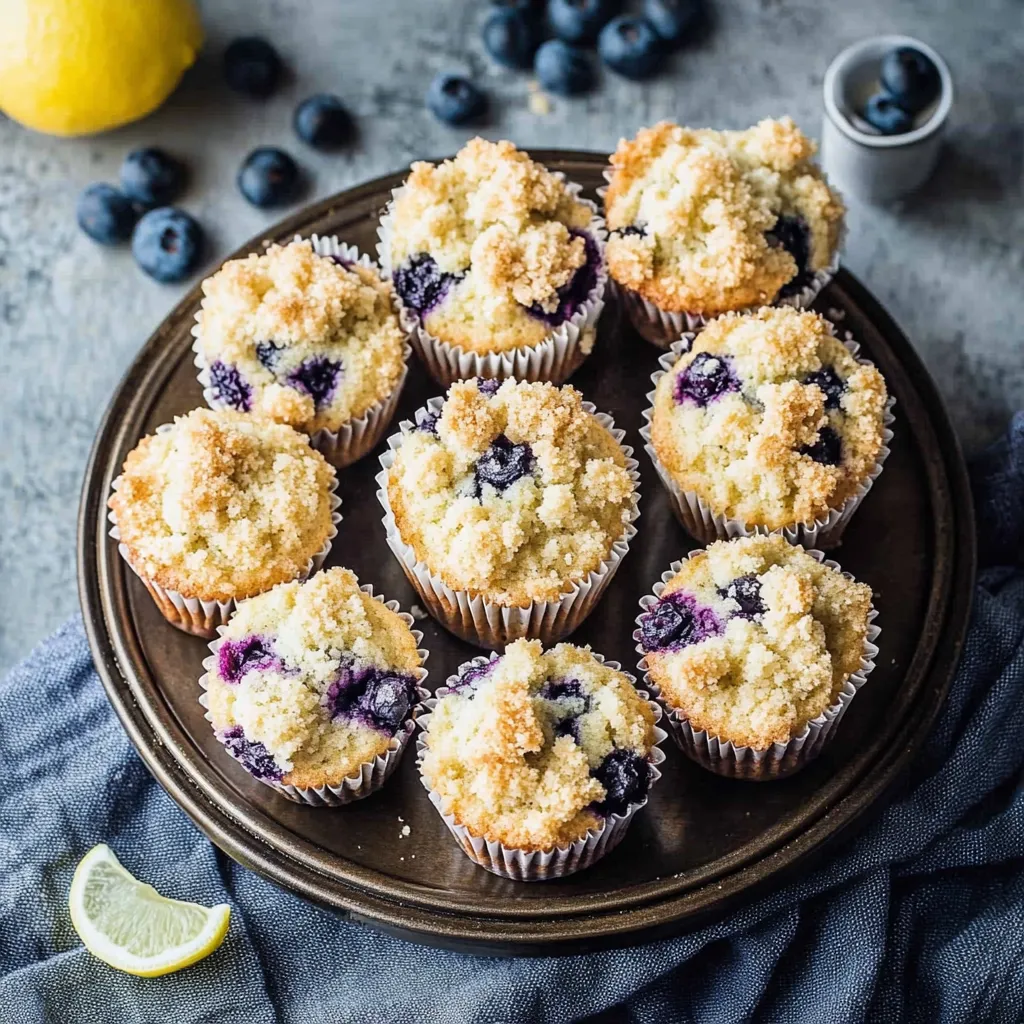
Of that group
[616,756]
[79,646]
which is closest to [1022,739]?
[616,756]

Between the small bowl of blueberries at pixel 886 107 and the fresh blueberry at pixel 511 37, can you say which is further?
the fresh blueberry at pixel 511 37

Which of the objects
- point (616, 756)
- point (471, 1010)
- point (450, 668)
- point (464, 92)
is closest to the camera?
point (616, 756)

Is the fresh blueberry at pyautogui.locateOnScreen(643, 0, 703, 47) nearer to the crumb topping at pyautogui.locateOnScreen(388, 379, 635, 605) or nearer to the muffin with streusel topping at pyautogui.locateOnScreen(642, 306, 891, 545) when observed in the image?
the muffin with streusel topping at pyautogui.locateOnScreen(642, 306, 891, 545)

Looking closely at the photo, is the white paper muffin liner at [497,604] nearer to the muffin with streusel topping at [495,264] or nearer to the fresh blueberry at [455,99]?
the muffin with streusel topping at [495,264]

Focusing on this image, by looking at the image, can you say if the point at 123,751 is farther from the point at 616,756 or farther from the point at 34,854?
the point at 616,756

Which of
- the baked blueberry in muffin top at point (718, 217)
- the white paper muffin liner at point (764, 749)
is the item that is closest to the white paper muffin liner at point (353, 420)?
the baked blueberry in muffin top at point (718, 217)

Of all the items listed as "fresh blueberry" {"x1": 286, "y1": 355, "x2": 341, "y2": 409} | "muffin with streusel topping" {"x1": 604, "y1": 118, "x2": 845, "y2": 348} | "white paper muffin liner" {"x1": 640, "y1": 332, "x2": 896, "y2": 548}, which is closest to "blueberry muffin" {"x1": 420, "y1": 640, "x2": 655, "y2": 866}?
"white paper muffin liner" {"x1": 640, "y1": 332, "x2": 896, "y2": 548}

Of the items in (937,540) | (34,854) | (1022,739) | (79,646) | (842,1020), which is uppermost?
(937,540)
